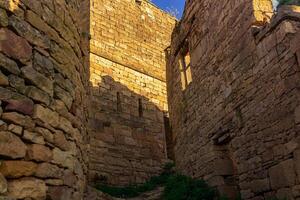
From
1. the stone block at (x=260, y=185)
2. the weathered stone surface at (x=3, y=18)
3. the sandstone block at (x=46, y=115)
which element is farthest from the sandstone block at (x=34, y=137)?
the stone block at (x=260, y=185)

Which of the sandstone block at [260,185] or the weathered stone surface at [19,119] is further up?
the weathered stone surface at [19,119]

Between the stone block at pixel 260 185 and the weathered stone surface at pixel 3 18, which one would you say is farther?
the stone block at pixel 260 185

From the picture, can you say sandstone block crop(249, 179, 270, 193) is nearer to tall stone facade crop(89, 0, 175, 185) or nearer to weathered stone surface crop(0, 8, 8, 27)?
weathered stone surface crop(0, 8, 8, 27)

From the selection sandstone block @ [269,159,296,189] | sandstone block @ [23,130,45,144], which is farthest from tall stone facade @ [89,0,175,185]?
sandstone block @ [23,130,45,144]

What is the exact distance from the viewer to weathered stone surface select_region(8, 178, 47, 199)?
2518 mm

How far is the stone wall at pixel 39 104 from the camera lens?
103 inches

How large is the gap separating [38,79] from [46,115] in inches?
12.2

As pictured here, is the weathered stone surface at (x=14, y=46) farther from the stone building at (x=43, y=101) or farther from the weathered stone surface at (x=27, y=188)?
the weathered stone surface at (x=27, y=188)

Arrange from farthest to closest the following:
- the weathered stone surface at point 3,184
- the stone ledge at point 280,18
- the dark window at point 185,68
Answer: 1. the dark window at point 185,68
2. the stone ledge at point 280,18
3. the weathered stone surface at point 3,184

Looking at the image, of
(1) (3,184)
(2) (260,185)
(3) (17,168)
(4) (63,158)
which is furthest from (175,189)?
(1) (3,184)

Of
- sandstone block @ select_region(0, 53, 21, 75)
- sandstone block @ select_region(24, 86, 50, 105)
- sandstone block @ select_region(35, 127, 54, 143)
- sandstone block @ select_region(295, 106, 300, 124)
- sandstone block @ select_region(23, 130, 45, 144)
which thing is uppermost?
sandstone block @ select_region(295, 106, 300, 124)

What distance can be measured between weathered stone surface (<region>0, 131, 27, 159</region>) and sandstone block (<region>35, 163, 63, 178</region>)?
8.4 inches

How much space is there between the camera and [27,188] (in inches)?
104

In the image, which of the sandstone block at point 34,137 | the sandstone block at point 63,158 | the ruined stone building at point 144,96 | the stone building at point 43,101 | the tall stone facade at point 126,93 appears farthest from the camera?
the tall stone facade at point 126,93
